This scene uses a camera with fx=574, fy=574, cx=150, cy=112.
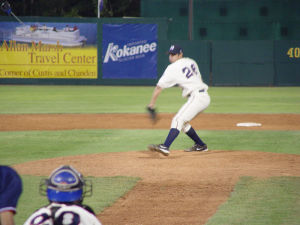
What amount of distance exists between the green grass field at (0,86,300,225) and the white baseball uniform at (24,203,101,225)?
10.3 feet

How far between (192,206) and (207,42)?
2316 cm

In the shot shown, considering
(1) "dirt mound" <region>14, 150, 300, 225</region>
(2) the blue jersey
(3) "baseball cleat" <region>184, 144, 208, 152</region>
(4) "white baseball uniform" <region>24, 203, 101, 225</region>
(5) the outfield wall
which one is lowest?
(5) the outfield wall

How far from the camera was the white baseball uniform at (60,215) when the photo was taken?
3.00 metres

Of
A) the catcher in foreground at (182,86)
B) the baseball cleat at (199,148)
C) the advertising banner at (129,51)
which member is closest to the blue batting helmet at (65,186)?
the catcher in foreground at (182,86)

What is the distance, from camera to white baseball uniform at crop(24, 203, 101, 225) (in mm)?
2996

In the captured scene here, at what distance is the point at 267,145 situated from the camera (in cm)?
1166

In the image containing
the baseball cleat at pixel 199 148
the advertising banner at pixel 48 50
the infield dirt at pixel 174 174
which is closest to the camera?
the infield dirt at pixel 174 174

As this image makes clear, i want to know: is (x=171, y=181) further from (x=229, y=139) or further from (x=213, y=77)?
(x=213, y=77)

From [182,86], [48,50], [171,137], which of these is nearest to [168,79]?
[182,86]

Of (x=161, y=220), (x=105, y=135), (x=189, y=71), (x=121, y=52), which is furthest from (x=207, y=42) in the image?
→ (x=161, y=220)

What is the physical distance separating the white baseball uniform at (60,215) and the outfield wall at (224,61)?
2636cm

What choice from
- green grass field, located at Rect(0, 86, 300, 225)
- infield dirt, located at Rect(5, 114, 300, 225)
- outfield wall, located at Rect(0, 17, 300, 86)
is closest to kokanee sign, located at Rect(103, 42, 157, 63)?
outfield wall, located at Rect(0, 17, 300, 86)

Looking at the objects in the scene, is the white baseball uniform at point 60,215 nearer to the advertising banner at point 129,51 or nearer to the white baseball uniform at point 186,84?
the white baseball uniform at point 186,84

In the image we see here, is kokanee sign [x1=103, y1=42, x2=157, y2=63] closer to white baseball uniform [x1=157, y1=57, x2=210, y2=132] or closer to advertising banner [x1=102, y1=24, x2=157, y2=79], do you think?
advertising banner [x1=102, y1=24, x2=157, y2=79]
